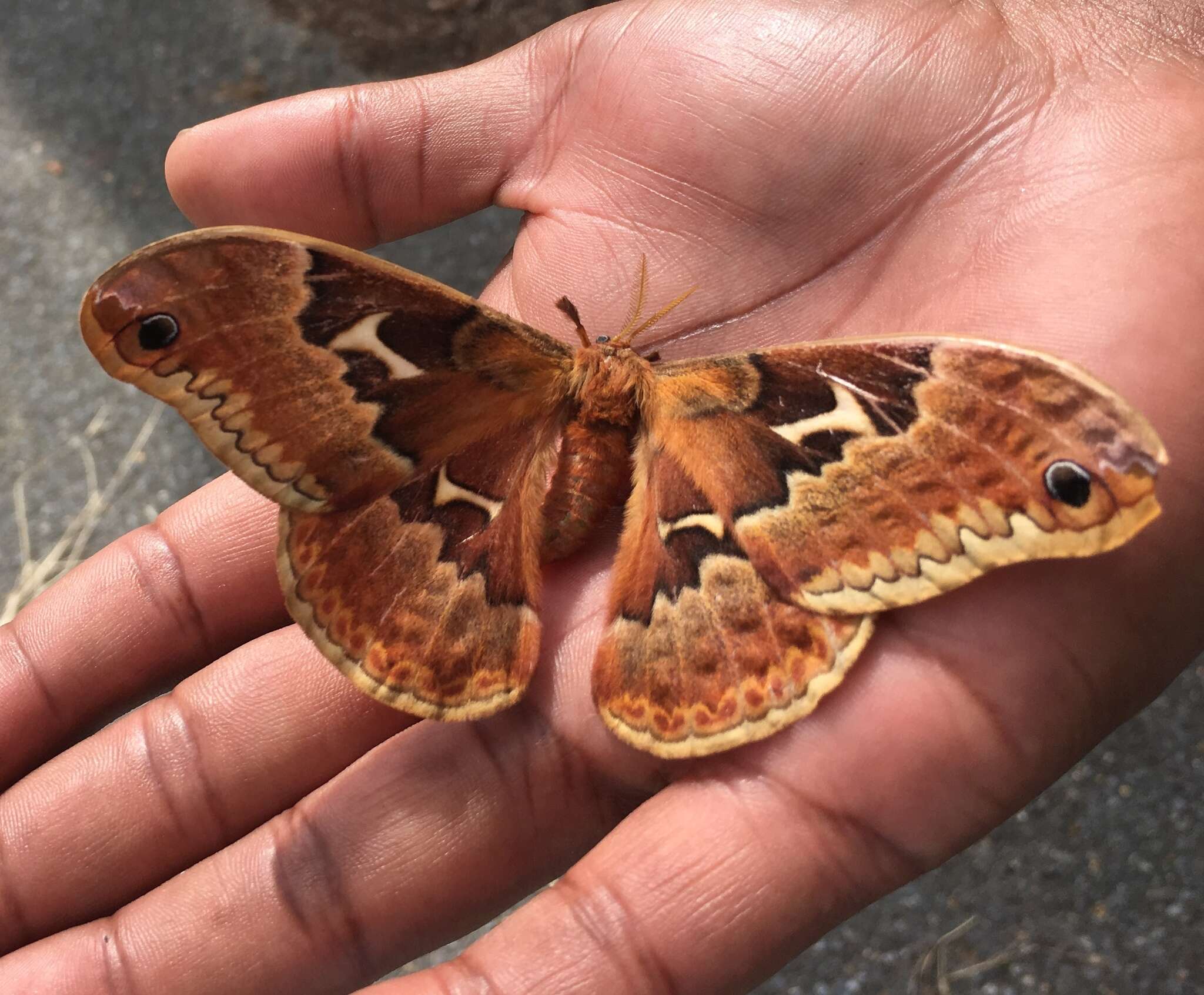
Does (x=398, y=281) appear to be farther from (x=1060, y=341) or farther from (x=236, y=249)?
(x=1060, y=341)

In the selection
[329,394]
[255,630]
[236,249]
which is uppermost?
[236,249]

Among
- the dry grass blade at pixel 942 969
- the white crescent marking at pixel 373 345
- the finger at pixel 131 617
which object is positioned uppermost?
the white crescent marking at pixel 373 345

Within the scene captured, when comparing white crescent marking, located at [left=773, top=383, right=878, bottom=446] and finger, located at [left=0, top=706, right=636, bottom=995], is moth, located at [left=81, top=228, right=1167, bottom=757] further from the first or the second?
finger, located at [left=0, top=706, right=636, bottom=995]

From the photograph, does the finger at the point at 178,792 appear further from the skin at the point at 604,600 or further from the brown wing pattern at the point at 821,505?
the brown wing pattern at the point at 821,505

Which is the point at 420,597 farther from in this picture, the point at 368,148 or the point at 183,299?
the point at 368,148

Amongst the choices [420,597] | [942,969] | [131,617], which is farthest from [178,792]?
[942,969]

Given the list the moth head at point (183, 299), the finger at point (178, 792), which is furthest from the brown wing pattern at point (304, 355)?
the finger at point (178, 792)

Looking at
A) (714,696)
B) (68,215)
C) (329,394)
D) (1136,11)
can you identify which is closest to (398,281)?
(329,394)
